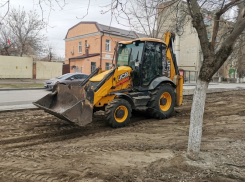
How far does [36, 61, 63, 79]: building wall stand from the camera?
27.2 m

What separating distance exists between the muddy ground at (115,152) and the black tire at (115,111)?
210 mm

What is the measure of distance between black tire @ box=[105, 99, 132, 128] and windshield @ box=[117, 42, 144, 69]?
1.69 metres

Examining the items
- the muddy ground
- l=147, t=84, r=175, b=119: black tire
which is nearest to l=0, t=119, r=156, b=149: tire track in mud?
the muddy ground

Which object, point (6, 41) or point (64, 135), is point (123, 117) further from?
point (6, 41)

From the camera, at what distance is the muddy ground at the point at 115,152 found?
3.53 metres

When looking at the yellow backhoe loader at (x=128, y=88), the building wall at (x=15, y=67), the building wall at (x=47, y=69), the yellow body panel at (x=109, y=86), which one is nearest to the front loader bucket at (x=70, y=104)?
the yellow backhoe loader at (x=128, y=88)

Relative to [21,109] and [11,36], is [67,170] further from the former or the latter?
[11,36]

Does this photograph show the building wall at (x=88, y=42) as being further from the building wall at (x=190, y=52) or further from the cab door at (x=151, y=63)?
the cab door at (x=151, y=63)

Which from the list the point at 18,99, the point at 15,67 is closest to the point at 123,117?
the point at 18,99

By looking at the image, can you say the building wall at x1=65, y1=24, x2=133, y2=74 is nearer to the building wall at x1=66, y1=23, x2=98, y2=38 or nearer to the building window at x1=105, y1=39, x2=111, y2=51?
the building wall at x1=66, y1=23, x2=98, y2=38

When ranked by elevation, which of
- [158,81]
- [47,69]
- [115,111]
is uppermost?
[47,69]

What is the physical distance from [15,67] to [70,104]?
21.9 meters

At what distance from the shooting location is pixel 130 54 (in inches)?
304

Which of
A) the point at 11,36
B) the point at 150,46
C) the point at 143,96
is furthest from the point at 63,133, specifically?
the point at 11,36
